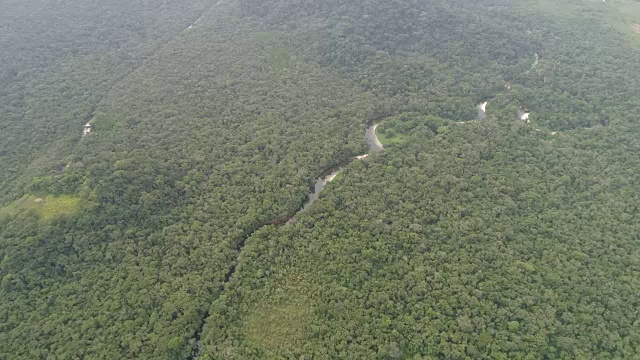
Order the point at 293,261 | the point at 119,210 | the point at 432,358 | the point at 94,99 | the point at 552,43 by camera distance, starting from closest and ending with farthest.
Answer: the point at 432,358, the point at 293,261, the point at 119,210, the point at 94,99, the point at 552,43

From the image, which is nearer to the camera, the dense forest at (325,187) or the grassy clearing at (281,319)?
the grassy clearing at (281,319)

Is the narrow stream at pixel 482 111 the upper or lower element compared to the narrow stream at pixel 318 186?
lower

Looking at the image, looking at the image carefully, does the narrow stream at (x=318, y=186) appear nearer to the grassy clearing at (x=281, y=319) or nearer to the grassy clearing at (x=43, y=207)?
the grassy clearing at (x=281, y=319)

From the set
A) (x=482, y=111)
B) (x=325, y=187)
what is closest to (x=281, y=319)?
(x=325, y=187)

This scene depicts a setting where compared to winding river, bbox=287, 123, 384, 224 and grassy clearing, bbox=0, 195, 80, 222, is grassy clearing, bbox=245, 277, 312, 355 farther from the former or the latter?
grassy clearing, bbox=0, 195, 80, 222

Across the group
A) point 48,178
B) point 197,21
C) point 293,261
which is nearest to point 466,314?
point 293,261

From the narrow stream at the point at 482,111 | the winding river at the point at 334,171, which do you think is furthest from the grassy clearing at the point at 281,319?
the narrow stream at the point at 482,111

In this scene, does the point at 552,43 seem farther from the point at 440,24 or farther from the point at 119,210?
the point at 119,210
